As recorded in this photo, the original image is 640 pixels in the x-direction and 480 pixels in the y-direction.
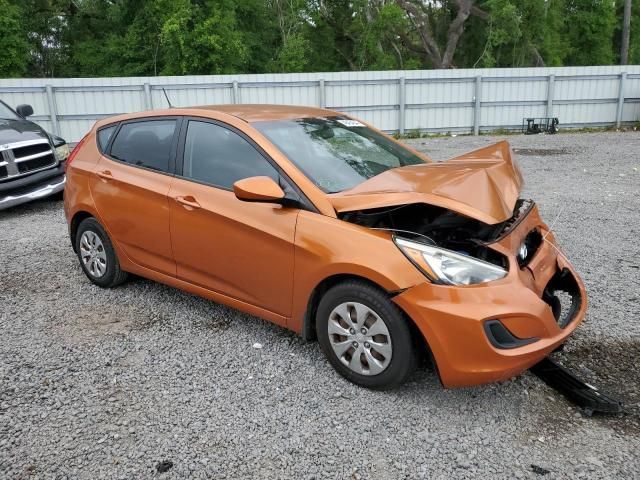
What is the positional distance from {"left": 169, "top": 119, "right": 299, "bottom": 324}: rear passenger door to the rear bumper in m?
4.94

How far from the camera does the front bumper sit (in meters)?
2.76

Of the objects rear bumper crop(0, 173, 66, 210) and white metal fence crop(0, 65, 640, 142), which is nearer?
rear bumper crop(0, 173, 66, 210)

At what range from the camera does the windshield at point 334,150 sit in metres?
3.54

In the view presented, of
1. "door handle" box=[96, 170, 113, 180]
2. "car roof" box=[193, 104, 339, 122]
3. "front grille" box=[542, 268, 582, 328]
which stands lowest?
"front grille" box=[542, 268, 582, 328]

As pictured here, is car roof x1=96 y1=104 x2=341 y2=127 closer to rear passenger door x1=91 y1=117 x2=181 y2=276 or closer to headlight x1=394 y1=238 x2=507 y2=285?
rear passenger door x1=91 y1=117 x2=181 y2=276

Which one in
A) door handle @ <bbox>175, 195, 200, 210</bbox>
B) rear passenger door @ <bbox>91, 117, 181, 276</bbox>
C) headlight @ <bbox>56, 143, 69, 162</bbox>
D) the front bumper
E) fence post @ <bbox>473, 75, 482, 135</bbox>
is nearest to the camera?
the front bumper

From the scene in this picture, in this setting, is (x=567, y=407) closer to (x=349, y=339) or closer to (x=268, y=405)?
(x=349, y=339)

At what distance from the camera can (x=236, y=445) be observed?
2.79 meters

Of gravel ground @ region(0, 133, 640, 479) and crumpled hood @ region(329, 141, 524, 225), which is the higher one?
crumpled hood @ region(329, 141, 524, 225)

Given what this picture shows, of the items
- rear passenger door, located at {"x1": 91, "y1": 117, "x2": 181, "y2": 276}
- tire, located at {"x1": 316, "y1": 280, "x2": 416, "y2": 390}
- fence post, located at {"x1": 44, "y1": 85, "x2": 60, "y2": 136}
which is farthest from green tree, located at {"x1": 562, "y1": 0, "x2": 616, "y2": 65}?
tire, located at {"x1": 316, "y1": 280, "x2": 416, "y2": 390}

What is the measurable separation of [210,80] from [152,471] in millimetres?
15399

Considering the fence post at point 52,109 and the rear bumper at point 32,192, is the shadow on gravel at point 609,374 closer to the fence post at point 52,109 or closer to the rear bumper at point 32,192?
the rear bumper at point 32,192

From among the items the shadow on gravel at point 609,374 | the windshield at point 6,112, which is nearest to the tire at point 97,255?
the shadow on gravel at point 609,374

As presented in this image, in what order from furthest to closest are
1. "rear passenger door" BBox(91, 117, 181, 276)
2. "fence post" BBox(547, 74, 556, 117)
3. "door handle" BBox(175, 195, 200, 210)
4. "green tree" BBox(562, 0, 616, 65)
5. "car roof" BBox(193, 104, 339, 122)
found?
"green tree" BBox(562, 0, 616, 65)
"fence post" BBox(547, 74, 556, 117)
"rear passenger door" BBox(91, 117, 181, 276)
"car roof" BBox(193, 104, 339, 122)
"door handle" BBox(175, 195, 200, 210)
